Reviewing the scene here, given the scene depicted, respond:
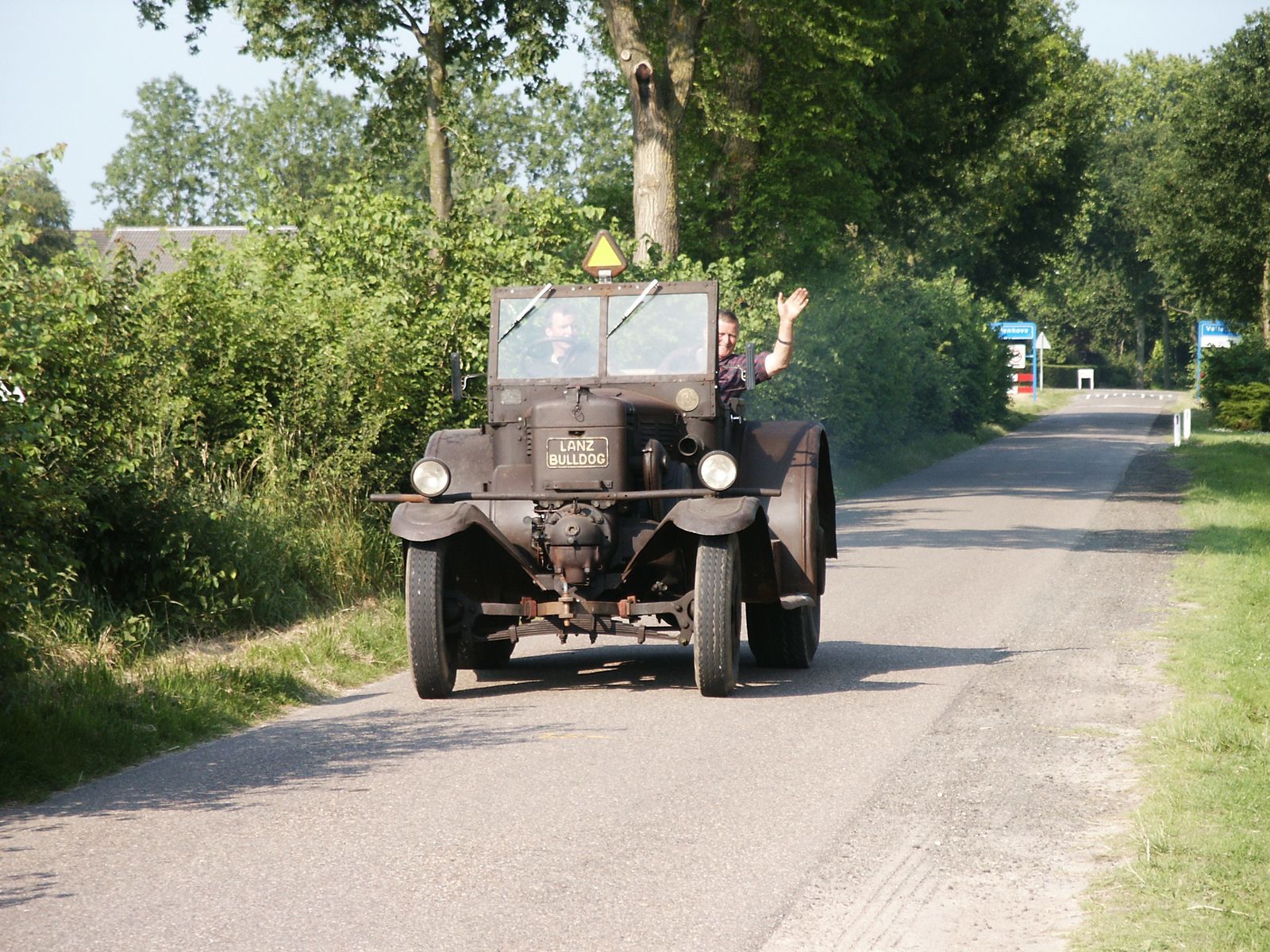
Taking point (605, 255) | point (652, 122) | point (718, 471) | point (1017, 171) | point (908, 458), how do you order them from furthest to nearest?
point (1017, 171) → point (908, 458) → point (652, 122) → point (605, 255) → point (718, 471)

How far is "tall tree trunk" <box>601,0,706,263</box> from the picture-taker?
21.3 m

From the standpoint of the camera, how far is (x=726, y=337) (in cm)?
1037

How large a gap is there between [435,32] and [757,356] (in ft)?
45.3

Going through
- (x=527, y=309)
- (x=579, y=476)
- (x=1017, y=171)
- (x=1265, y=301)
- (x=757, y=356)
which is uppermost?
(x=1017, y=171)

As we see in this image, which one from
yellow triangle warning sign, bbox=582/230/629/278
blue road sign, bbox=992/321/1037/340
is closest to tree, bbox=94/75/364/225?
blue road sign, bbox=992/321/1037/340

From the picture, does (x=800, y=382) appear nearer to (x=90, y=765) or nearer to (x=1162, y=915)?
(x=90, y=765)

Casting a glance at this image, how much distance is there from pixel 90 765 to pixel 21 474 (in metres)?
1.50

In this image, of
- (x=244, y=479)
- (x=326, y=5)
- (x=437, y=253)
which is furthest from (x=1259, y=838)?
(x=326, y=5)

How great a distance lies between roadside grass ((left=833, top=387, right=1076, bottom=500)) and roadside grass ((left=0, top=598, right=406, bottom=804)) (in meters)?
10.6

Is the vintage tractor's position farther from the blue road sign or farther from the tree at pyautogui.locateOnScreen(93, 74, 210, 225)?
the tree at pyautogui.locateOnScreen(93, 74, 210, 225)

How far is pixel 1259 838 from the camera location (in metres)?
5.37

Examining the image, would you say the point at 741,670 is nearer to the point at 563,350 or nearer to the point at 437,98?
the point at 563,350

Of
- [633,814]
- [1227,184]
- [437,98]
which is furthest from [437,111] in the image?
[1227,184]

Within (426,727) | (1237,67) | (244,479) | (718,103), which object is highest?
(1237,67)
